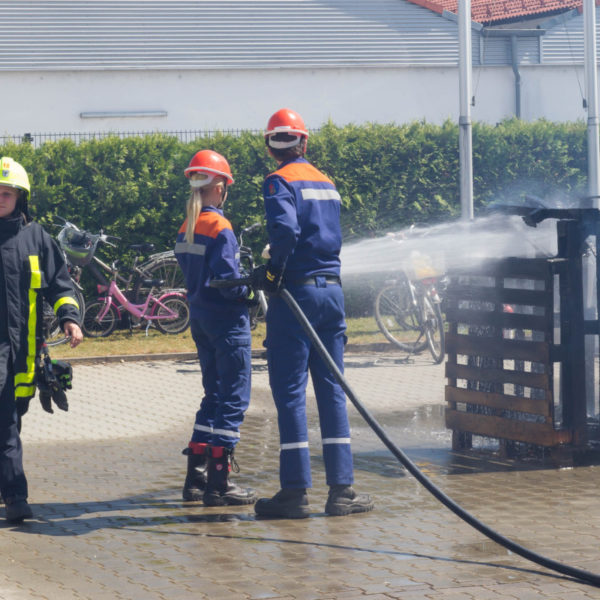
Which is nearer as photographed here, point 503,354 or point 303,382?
point 303,382

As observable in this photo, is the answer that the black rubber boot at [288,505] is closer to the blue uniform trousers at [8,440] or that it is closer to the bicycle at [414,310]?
the blue uniform trousers at [8,440]

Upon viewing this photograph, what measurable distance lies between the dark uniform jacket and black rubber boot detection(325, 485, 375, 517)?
5.52 feet

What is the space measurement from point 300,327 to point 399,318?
23.4 feet

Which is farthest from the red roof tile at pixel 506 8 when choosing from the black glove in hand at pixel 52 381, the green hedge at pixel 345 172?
the black glove in hand at pixel 52 381

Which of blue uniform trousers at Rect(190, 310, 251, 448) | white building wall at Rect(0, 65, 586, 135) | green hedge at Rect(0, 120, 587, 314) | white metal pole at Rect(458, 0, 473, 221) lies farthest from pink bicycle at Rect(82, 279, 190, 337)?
white building wall at Rect(0, 65, 586, 135)

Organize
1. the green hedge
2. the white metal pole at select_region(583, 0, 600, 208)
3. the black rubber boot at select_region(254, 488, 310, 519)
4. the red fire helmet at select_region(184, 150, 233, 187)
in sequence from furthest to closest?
the green hedge → the white metal pole at select_region(583, 0, 600, 208) → the red fire helmet at select_region(184, 150, 233, 187) → the black rubber boot at select_region(254, 488, 310, 519)

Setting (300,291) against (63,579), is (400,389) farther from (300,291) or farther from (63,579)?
(63,579)

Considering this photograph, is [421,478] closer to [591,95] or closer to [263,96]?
[591,95]

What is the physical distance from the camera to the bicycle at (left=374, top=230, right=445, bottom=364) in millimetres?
12883

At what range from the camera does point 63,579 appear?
5.06 meters

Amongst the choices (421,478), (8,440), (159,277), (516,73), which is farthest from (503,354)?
(516,73)

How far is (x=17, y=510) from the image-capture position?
20.0ft

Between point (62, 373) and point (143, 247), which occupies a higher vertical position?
point (143, 247)

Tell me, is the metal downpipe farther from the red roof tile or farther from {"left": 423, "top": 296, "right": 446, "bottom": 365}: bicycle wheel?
{"left": 423, "top": 296, "right": 446, "bottom": 365}: bicycle wheel
